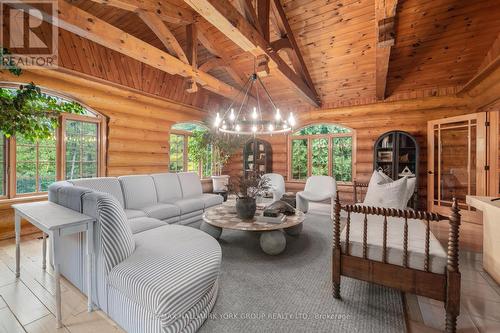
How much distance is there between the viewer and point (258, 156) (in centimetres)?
716

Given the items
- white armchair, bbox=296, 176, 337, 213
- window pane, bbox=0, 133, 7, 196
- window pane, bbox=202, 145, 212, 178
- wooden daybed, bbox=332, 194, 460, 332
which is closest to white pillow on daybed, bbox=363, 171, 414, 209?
wooden daybed, bbox=332, 194, 460, 332

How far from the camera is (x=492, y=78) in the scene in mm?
3791

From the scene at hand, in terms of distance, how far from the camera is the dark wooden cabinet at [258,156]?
7027 millimetres

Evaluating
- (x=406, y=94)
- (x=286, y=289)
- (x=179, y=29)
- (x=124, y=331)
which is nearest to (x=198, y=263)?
(x=124, y=331)

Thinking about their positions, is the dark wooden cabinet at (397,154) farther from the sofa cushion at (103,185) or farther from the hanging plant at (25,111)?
the hanging plant at (25,111)

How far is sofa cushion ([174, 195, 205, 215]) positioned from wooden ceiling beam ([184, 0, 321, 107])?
8.92 ft

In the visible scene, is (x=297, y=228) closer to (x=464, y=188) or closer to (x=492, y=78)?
(x=464, y=188)

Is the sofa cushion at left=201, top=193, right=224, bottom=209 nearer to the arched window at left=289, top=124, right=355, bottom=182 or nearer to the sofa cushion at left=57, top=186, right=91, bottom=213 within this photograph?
the sofa cushion at left=57, top=186, right=91, bottom=213

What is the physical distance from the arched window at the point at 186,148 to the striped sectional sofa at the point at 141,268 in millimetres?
3581

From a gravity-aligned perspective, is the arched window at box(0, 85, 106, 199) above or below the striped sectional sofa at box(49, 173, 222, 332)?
above

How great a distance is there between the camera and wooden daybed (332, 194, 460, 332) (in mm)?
1585

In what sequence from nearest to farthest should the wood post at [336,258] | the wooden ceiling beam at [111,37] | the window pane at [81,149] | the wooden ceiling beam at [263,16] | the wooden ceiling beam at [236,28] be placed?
the wood post at [336,258], the wooden ceiling beam at [236,28], the wooden ceiling beam at [111,37], the wooden ceiling beam at [263,16], the window pane at [81,149]

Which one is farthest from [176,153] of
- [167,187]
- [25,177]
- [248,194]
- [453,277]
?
[453,277]

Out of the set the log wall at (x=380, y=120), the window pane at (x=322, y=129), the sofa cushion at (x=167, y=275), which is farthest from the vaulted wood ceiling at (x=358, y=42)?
the sofa cushion at (x=167, y=275)
